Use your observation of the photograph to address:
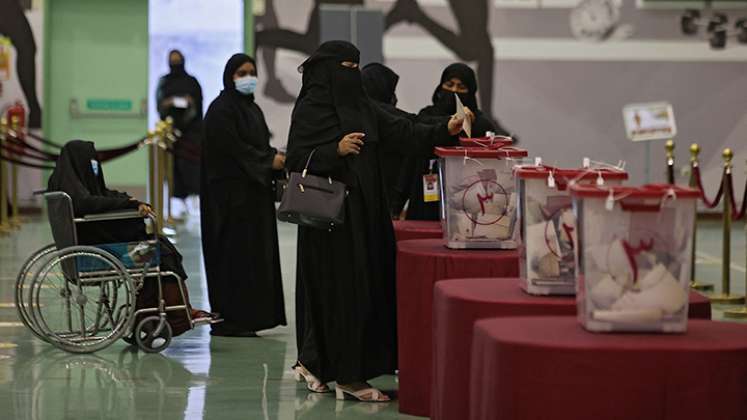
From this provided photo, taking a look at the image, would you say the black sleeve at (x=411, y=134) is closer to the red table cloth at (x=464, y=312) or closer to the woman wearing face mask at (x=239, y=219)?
the red table cloth at (x=464, y=312)

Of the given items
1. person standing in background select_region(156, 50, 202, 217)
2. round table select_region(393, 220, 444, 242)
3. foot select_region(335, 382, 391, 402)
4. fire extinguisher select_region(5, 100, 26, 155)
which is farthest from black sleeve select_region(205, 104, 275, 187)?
fire extinguisher select_region(5, 100, 26, 155)

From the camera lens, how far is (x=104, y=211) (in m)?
7.09

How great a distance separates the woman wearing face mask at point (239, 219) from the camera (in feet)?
26.0

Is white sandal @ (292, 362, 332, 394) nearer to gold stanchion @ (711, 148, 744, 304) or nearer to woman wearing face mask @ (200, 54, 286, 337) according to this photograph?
woman wearing face mask @ (200, 54, 286, 337)

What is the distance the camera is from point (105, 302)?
23.6 feet

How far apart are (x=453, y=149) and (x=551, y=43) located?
12048 millimetres

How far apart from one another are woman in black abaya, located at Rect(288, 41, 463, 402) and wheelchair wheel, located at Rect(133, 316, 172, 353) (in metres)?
1.43

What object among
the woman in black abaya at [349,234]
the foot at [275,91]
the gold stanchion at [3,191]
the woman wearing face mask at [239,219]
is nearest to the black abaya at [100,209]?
the woman wearing face mask at [239,219]

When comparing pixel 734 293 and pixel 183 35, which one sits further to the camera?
pixel 183 35

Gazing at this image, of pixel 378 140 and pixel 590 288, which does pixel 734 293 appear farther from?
pixel 590 288

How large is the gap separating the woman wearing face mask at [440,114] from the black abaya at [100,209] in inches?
49.5

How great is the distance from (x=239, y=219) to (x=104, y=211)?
1080 mm

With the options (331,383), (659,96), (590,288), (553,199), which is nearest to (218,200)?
(331,383)

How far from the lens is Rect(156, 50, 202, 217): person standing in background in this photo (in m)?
16.2
